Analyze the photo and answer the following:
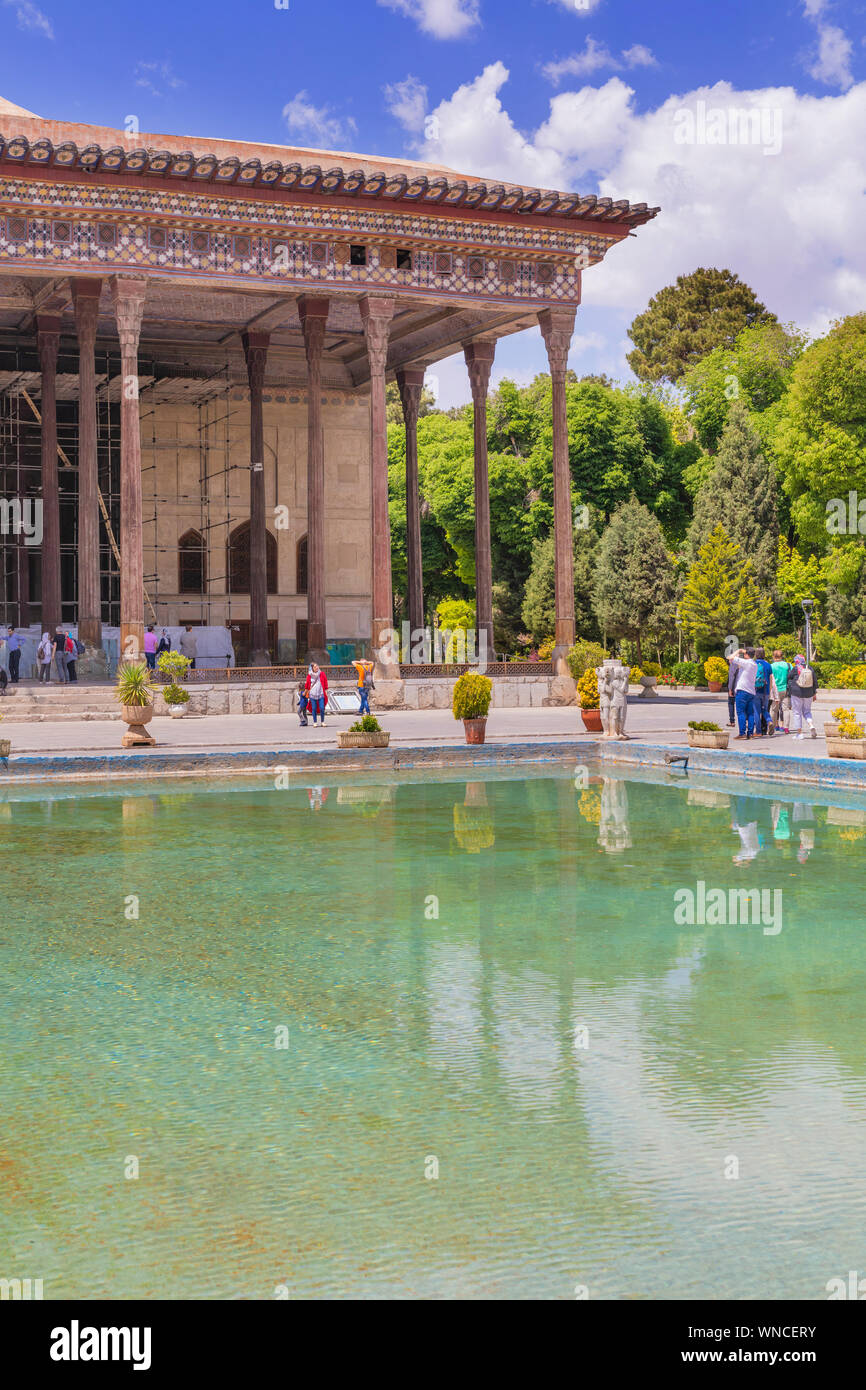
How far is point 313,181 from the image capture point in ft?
83.5

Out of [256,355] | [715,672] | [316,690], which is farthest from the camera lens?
[715,672]

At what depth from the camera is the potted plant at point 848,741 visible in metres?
15.2

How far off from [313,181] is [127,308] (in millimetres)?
4073

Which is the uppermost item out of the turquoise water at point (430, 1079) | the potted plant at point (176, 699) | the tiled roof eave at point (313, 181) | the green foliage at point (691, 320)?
the green foliage at point (691, 320)

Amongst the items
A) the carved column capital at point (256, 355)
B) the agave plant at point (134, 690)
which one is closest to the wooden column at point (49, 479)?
the carved column capital at point (256, 355)

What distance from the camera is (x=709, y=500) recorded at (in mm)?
41438

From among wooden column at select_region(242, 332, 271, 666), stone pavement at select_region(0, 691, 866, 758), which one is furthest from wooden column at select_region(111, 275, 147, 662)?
wooden column at select_region(242, 332, 271, 666)

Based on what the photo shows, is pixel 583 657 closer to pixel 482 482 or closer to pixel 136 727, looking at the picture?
pixel 482 482

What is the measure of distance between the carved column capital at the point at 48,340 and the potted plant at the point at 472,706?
14545 mm

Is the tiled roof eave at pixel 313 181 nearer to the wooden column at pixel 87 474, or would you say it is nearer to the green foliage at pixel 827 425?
the wooden column at pixel 87 474

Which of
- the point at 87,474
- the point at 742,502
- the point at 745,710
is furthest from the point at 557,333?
the point at 742,502

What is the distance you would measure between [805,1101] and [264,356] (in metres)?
28.9
